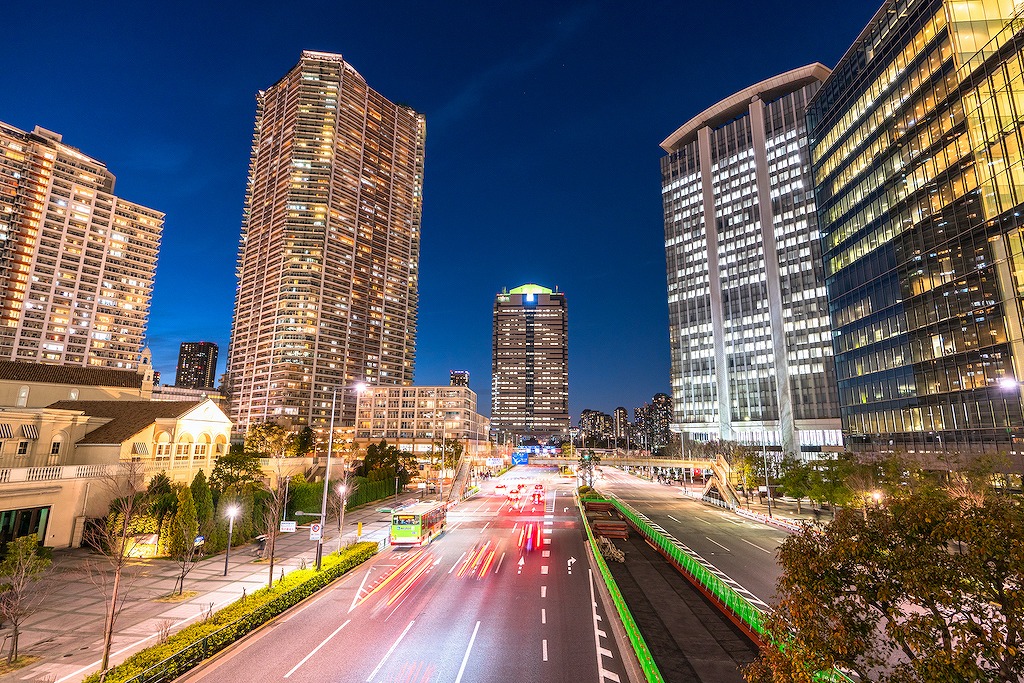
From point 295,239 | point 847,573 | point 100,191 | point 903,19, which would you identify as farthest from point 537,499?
point 100,191

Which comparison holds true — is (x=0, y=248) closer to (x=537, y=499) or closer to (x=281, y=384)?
(x=281, y=384)

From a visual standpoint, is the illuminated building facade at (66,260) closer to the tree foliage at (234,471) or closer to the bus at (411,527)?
the tree foliage at (234,471)

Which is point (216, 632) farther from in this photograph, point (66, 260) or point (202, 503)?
point (66, 260)

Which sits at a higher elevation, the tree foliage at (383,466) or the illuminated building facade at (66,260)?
the illuminated building facade at (66,260)

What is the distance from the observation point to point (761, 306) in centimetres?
13462

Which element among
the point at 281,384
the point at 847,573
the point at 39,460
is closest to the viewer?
the point at 847,573

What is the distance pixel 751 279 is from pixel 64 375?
144m

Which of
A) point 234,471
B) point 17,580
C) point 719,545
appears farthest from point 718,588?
A: point 234,471

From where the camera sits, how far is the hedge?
54.6ft

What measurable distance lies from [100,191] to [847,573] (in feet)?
739

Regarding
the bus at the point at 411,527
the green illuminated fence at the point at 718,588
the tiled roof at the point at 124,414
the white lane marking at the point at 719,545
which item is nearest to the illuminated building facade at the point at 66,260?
the tiled roof at the point at 124,414

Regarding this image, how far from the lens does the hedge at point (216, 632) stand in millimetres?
16656

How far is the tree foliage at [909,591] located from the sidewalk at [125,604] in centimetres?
2186

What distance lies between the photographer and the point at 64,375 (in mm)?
64250
